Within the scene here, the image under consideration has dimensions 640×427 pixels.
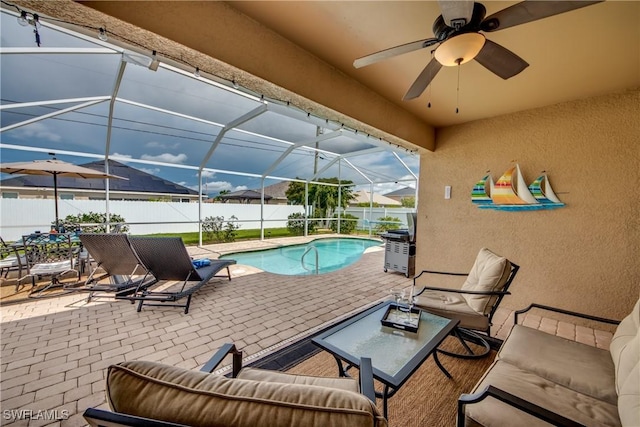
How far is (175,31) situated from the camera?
1785 millimetres

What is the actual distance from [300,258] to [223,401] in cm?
756

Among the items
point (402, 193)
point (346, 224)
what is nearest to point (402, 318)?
point (346, 224)

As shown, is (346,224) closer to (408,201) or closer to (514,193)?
(408,201)

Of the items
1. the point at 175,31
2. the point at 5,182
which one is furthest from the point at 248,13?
the point at 5,182

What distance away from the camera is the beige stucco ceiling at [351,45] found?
1.79 meters

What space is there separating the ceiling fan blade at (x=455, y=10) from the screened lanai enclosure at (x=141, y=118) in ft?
6.31

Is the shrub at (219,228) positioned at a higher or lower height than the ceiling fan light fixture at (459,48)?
lower

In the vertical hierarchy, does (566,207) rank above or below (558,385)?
above

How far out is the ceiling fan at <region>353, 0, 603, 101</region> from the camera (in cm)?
139

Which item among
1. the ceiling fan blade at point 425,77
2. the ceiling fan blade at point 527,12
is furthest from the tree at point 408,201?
the ceiling fan blade at point 527,12

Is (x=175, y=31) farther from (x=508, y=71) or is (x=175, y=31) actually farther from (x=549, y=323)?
(x=549, y=323)

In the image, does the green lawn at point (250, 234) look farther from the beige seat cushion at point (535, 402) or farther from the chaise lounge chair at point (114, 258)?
the beige seat cushion at point (535, 402)

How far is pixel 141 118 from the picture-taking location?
19.7 feet

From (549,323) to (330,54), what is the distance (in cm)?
439
